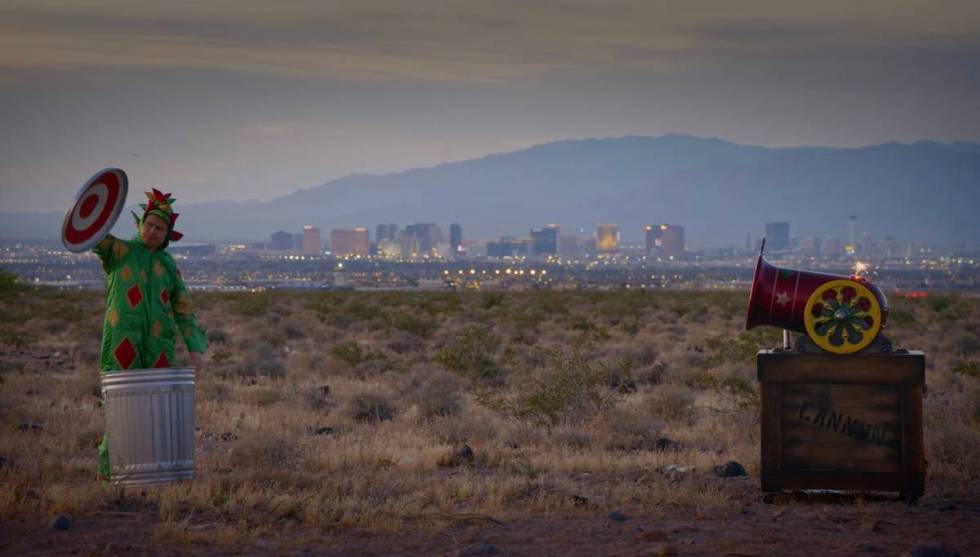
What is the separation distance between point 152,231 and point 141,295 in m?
0.57

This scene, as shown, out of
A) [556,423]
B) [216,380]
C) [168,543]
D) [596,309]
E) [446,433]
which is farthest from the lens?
[596,309]

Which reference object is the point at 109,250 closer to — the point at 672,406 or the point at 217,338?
the point at 672,406

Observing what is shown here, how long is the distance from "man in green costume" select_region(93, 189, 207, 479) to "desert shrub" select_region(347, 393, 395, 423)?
18.0 ft

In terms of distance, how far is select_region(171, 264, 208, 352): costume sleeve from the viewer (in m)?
11.2

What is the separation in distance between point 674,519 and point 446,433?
4.92m

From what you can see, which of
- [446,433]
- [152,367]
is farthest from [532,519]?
[446,433]

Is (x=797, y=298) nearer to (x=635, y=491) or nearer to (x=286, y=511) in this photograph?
(x=635, y=491)

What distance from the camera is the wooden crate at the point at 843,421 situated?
1018 centimetres

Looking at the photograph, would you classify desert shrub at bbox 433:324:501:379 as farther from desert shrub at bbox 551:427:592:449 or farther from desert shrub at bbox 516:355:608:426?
desert shrub at bbox 551:427:592:449

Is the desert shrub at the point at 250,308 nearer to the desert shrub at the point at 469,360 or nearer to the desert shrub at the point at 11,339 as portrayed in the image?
the desert shrub at the point at 11,339

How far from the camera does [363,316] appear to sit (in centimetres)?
4078

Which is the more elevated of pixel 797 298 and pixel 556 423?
pixel 797 298

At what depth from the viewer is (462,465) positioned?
12.7m

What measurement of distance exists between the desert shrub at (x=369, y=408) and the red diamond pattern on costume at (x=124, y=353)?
5.83 m
